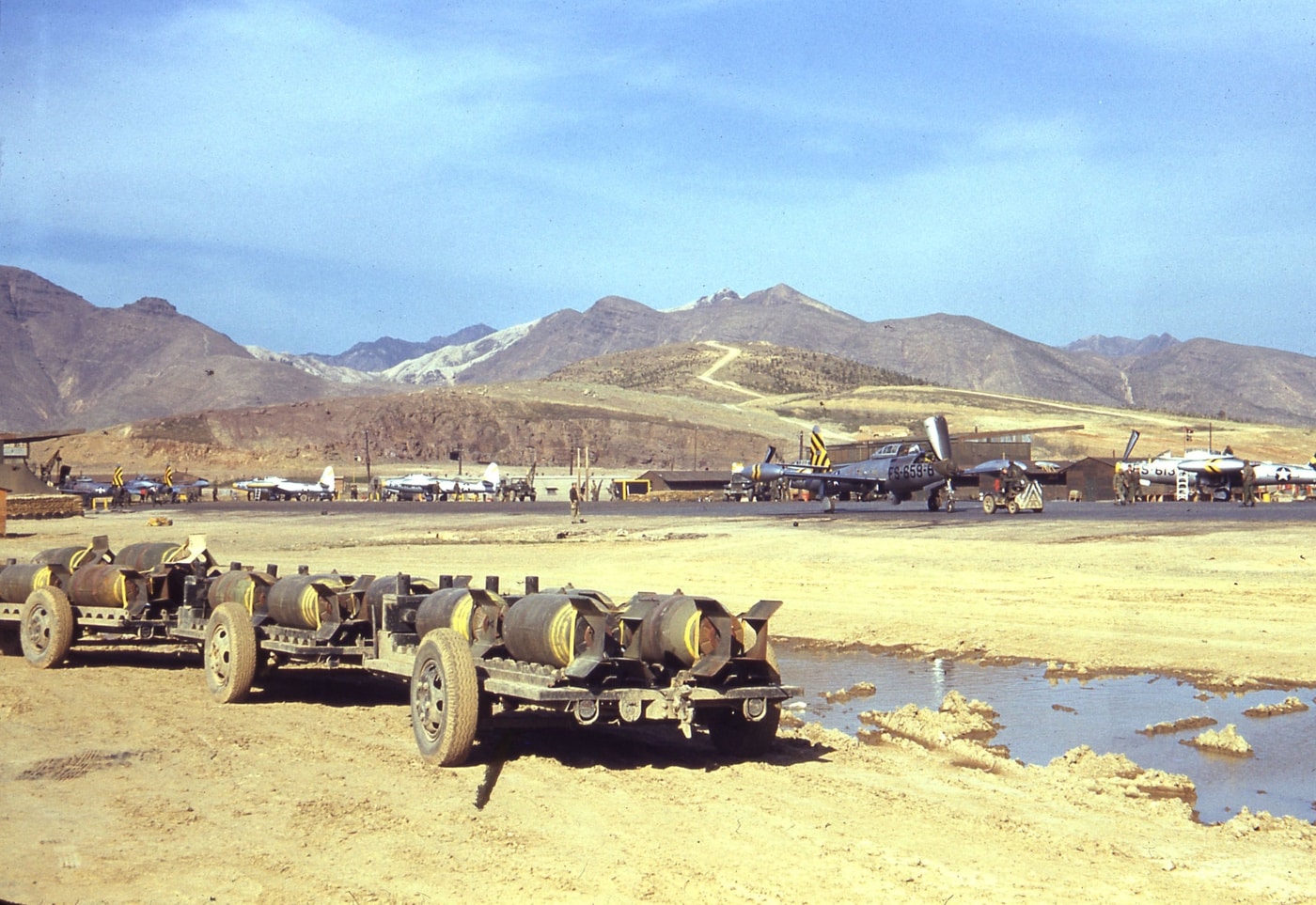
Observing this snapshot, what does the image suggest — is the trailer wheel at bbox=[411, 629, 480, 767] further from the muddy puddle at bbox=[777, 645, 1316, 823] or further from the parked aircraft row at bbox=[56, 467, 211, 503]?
the parked aircraft row at bbox=[56, 467, 211, 503]

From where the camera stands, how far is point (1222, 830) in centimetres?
843

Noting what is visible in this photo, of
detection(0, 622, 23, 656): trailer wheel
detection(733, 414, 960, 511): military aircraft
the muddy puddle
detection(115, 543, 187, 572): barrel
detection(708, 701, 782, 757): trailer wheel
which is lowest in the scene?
the muddy puddle

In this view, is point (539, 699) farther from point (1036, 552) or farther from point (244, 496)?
point (244, 496)

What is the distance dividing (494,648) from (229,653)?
400 cm

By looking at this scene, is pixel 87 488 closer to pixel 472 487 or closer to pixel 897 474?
pixel 472 487

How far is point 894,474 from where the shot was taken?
2112 inches

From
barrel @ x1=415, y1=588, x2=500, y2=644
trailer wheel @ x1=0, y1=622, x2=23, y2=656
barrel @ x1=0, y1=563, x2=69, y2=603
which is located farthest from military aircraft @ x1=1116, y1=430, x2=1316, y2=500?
barrel @ x1=415, y1=588, x2=500, y2=644

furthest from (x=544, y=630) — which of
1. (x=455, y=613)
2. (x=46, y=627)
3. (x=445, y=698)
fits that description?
(x=46, y=627)

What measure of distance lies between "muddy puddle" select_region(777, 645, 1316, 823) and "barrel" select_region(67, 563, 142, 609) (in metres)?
8.02

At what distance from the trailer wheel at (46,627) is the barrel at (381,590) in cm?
508

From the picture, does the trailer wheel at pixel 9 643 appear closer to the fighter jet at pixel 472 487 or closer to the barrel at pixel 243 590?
the barrel at pixel 243 590

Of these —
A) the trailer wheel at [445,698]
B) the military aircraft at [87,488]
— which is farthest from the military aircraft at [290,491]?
the trailer wheel at [445,698]

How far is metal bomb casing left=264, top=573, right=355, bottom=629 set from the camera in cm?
1249

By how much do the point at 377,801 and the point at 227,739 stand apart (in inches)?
113
